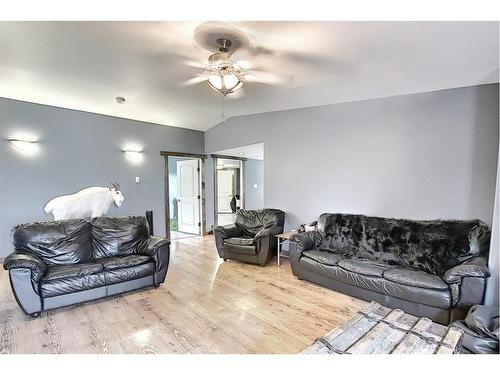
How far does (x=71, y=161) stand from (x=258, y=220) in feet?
11.7

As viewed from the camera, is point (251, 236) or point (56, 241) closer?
point (56, 241)

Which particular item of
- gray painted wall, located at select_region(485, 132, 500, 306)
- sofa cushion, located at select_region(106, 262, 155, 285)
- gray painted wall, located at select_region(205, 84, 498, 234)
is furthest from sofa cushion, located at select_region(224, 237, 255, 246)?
gray painted wall, located at select_region(485, 132, 500, 306)

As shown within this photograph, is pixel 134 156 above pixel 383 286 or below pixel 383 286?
above

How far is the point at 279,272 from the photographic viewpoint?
3.96 m

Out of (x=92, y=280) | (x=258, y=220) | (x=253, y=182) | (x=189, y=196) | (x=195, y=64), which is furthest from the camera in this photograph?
(x=253, y=182)

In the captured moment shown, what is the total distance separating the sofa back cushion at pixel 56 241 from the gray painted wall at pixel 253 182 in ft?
16.0

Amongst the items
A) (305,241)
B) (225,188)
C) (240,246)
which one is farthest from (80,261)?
(225,188)

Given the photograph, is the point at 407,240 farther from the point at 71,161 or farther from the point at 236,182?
the point at 236,182

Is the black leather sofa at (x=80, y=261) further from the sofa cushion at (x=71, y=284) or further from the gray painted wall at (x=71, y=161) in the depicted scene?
the gray painted wall at (x=71, y=161)

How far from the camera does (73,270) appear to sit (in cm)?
279

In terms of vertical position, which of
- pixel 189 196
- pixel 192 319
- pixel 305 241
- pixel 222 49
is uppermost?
pixel 222 49

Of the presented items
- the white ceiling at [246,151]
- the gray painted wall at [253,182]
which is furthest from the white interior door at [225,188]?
the white ceiling at [246,151]
